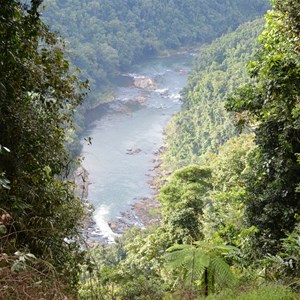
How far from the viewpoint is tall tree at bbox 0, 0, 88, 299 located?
332 centimetres

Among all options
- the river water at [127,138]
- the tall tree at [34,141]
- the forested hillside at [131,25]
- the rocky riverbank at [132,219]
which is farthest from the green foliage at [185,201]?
the forested hillside at [131,25]

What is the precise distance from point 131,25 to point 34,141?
58744 mm

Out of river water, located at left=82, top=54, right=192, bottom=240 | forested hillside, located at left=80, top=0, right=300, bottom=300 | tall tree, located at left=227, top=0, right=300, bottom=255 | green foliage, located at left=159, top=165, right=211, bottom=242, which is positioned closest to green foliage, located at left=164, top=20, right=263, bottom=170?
river water, located at left=82, top=54, right=192, bottom=240

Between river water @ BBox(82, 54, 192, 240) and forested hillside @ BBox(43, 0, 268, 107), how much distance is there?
10.6 feet

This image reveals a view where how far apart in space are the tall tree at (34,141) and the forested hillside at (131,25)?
41.5 m

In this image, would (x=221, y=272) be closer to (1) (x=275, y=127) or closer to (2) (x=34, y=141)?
(2) (x=34, y=141)

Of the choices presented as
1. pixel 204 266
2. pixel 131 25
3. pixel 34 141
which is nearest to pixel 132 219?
pixel 204 266

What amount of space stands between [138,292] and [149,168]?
90.5 ft

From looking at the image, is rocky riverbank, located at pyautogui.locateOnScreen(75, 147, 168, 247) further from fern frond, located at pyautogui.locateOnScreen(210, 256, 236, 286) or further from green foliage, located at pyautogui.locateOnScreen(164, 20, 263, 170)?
fern frond, located at pyautogui.locateOnScreen(210, 256, 236, 286)

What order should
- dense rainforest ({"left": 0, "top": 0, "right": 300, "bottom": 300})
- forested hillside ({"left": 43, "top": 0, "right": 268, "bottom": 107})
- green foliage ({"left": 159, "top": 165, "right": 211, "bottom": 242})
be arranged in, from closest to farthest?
dense rainforest ({"left": 0, "top": 0, "right": 300, "bottom": 300})
green foliage ({"left": 159, "top": 165, "right": 211, "bottom": 242})
forested hillside ({"left": 43, "top": 0, "right": 268, "bottom": 107})

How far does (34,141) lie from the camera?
148 inches

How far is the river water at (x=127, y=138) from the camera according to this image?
29391 mm

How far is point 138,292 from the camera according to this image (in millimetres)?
5652

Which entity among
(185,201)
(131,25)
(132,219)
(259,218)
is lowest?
(259,218)
